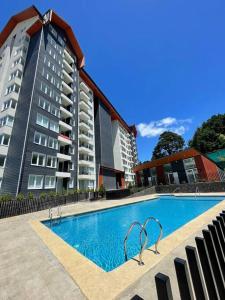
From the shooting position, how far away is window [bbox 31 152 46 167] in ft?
69.5

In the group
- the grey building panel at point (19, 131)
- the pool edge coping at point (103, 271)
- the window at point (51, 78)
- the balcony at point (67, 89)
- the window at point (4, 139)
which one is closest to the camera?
the pool edge coping at point (103, 271)

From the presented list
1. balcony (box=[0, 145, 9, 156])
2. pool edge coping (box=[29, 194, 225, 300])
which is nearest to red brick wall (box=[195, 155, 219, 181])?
pool edge coping (box=[29, 194, 225, 300])

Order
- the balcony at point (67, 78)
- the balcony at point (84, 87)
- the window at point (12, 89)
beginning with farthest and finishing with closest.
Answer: the balcony at point (84, 87), the balcony at point (67, 78), the window at point (12, 89)

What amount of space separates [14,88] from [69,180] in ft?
58.3

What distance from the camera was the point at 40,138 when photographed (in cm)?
2294

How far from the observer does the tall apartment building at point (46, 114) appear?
831 inches

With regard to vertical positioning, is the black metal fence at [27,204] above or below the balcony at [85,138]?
below

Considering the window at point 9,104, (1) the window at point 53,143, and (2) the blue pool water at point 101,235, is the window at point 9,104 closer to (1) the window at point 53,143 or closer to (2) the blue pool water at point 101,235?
(1) the window at point 53,143

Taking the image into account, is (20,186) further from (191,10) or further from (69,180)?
(191,10)

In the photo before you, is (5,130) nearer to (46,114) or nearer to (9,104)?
(9,104)

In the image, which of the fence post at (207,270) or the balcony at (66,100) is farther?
the balcony at (66,100)

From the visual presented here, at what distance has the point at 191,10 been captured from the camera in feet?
46.4

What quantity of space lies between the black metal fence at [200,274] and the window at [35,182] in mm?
21718

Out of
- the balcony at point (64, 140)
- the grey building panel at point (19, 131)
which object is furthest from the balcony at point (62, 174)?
the grey building panel at point (19, 131)
